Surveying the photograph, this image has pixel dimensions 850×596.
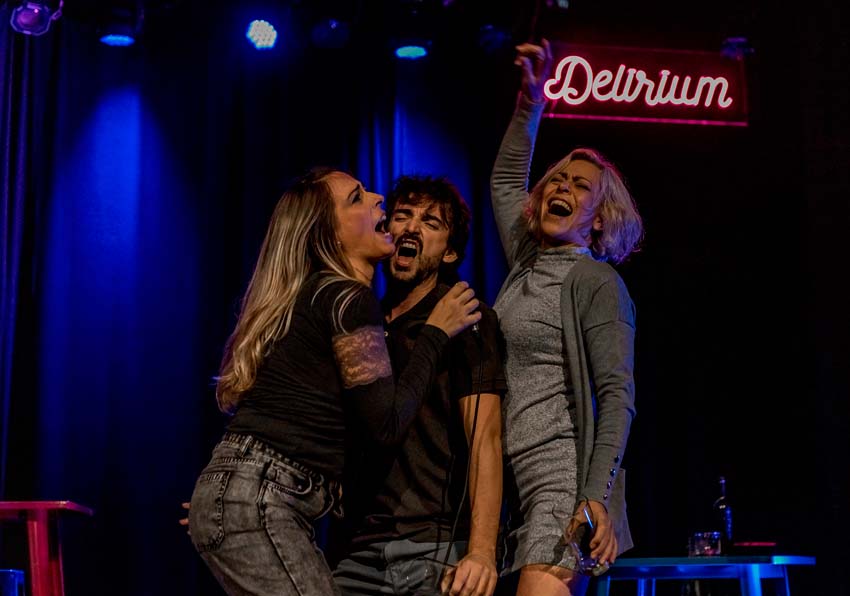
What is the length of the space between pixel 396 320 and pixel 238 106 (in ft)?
10.7

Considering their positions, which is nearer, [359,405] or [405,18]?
[359,405]

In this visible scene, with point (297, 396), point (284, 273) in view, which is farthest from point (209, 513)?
point (284, 273)

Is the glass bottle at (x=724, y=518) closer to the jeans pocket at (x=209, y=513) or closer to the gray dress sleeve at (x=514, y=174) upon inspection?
the gray dress sleeve at (x=514, y=174)

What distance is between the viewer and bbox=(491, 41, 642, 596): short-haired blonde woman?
2236 millimetres

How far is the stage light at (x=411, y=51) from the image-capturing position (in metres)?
5.36

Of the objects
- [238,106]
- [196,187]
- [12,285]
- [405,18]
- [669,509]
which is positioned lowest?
[669,509]

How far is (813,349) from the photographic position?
5.20 meters

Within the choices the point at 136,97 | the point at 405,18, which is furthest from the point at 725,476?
the point at 136,97

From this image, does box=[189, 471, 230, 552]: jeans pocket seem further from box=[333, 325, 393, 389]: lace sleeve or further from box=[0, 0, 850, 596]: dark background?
box=[0, 0, 850, 596]: dark background

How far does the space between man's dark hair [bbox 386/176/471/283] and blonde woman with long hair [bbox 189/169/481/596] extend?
1.65 ft

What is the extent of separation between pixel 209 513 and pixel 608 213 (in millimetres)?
1294

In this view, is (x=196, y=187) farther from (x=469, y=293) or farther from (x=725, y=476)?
(x=469, y=293)

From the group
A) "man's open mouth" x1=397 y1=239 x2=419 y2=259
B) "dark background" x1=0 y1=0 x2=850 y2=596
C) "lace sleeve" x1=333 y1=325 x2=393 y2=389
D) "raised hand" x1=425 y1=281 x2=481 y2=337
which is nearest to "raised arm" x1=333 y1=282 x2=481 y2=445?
"lace sleeve" x1=333 y1=325 x2=393 y2=389

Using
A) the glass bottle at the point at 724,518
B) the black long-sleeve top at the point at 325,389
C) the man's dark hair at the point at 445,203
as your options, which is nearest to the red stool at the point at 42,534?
the man's dark hair at the point at 445,203
